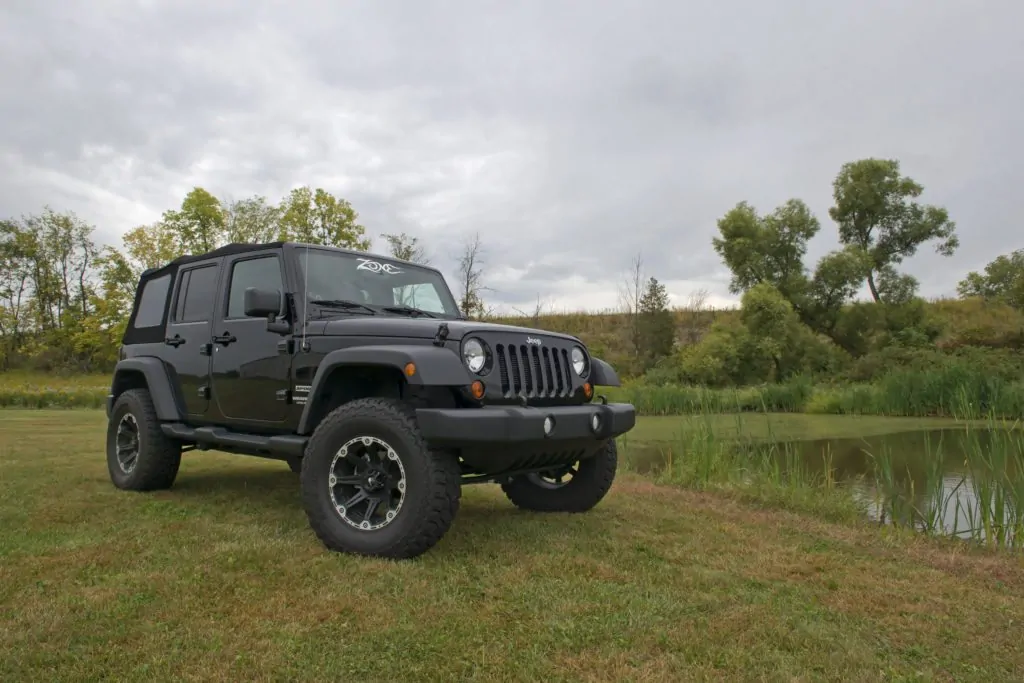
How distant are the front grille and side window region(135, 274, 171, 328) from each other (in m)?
3.22

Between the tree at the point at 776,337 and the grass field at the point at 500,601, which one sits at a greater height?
the tree at the point at 776,337

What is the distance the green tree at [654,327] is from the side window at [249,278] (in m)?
24.3

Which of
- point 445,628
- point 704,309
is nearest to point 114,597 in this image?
point 445,628

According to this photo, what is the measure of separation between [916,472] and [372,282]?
6.70m

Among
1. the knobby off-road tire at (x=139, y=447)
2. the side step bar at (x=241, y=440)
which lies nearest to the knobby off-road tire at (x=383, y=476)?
the side step bar at (x=241, y=440)

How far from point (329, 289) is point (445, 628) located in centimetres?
240

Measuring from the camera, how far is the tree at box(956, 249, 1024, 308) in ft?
91.0

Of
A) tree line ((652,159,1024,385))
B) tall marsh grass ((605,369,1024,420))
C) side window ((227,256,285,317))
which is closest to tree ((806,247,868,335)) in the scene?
tree line ((652,159,1024,385))

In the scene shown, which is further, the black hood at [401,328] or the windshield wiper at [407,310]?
the windshield wiper at [407,310]

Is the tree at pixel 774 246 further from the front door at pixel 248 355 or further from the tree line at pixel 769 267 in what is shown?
the front door at pixel 248 355

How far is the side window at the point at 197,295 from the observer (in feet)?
16.7

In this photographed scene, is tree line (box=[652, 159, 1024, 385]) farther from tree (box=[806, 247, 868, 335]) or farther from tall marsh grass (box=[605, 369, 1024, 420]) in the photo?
tall marsh grass (box=[605, 369, 1024, 420])

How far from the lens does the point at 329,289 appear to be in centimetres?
445

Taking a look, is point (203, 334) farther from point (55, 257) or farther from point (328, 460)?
point (55, 257)
